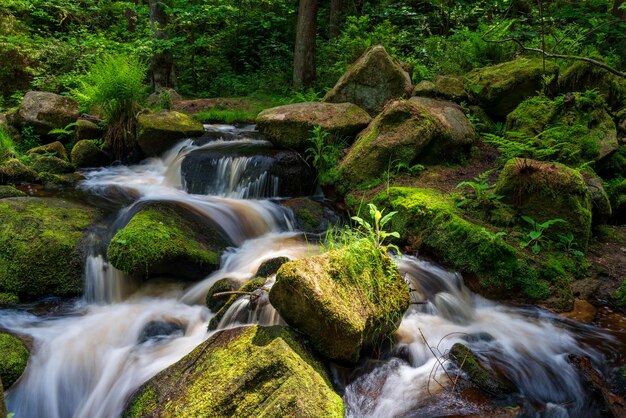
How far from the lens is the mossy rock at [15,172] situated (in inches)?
267

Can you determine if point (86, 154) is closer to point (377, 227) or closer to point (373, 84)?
point (373, 84)

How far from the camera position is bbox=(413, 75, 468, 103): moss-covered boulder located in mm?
8055

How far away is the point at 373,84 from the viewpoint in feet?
27.7

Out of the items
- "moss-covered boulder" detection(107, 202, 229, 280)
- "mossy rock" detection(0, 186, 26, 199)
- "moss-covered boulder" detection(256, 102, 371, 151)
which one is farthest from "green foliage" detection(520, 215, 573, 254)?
"mossy rock" detection(0, 186, 26, 199)

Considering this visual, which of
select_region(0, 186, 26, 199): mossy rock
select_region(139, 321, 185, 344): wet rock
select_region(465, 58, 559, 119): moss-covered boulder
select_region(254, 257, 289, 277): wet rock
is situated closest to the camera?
select_region(139, 321, 185, 344): wet rock

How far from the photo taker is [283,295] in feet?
10.4

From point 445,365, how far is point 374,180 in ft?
11.1

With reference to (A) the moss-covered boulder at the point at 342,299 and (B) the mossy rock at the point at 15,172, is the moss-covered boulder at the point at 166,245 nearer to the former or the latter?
(A) the moss-covered boulder at the point at 342,299

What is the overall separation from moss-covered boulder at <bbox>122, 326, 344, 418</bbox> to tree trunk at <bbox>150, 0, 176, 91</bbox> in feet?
37.7

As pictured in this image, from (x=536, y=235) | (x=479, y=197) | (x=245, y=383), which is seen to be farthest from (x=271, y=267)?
(x=536, y=235)

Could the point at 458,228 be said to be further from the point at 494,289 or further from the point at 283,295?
the point at 283,295

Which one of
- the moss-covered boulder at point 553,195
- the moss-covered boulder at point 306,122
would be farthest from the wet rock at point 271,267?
the moss-covered boulder at point 306,122

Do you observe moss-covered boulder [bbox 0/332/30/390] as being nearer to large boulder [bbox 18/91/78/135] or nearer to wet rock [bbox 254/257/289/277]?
wet rock [bbox 254/257/289/277]

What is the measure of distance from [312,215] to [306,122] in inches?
75.0
